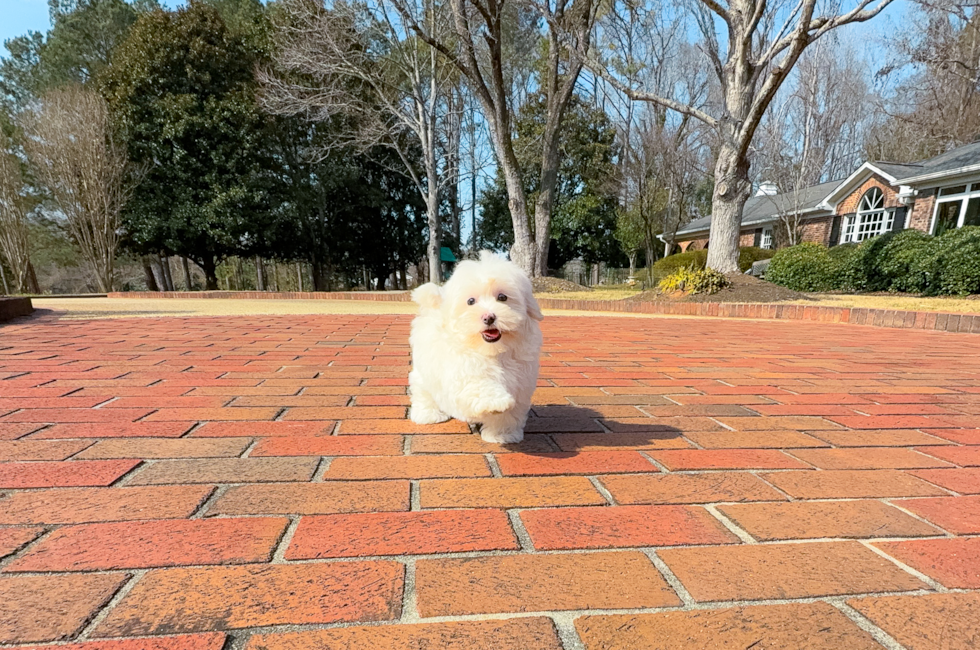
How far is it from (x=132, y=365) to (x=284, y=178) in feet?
60.3

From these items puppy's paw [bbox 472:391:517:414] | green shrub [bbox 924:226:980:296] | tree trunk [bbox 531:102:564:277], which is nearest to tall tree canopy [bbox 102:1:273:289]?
tree trunk [bbox 531:102:564:277]

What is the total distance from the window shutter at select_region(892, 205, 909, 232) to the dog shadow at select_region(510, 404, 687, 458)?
21.6 meters

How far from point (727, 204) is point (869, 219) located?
15015 millimetres

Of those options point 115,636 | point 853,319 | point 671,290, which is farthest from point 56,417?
point 671,290

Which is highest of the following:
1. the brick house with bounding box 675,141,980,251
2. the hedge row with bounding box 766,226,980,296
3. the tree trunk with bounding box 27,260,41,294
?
the brick house with bounding box 675,141,980,251

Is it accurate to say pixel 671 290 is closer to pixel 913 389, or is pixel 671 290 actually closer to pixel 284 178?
pixel 913 389

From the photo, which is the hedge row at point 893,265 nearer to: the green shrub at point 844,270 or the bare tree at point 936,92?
the green shrub at point 844,270

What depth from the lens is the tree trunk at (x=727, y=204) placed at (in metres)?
9.34

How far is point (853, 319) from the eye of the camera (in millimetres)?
6527

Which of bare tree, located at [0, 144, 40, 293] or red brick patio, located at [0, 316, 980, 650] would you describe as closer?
red brick patio, located at [0, 316, 980, 650]

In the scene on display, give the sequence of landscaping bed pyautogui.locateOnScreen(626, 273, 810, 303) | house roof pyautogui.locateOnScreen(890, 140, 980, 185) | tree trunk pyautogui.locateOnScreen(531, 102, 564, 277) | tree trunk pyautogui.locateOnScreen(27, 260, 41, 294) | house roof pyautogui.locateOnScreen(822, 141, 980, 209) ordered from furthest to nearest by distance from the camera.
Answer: tree trunk pyautogui.locateOnScreen(27, 260, 41, 294), house roof pyautogui.locateOnScreen(822, 141, 980, 209), house roof pyautogui.locateOnScreen(890, 140, 980, 185), tree trunk pyautogui.locateOnScreen(531, 102, 564, 277), landscaping bed pyautogui.locateOnScreen(626, 273, 810, 303)

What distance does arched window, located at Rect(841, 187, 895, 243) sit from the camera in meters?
18.3

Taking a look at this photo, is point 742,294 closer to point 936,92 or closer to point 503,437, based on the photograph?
point 503,437

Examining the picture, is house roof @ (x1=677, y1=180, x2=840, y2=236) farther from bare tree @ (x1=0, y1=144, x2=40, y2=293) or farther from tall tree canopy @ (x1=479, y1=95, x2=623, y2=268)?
bare tree @ (x1=0, y1=144, x2=40, y2=293)
